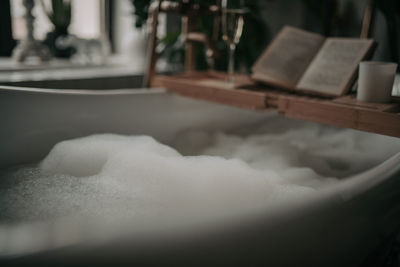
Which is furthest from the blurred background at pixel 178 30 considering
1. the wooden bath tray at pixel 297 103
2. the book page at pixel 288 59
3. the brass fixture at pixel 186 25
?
the book page at pixel 288 59

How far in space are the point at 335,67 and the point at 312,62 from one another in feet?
0.27

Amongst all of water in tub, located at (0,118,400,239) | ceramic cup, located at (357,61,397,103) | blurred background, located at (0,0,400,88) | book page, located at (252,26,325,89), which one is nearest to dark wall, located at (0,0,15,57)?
blurred background, located at (0,0,400,88)

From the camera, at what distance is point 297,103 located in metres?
0.96

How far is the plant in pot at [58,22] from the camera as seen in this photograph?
6.53 ft

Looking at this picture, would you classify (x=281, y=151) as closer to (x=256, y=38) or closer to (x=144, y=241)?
(x=144, y=241)

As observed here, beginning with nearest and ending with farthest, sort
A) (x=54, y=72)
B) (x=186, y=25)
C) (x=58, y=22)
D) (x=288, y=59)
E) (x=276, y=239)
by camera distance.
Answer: (x=276, y=239), (x=288, y=59), (x=186, y=25), (x=54, y=72), (x=58, y=22)

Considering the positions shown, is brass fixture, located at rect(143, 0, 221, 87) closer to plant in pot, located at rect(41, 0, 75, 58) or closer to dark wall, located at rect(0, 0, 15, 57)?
plant in pot, located at rect(41, 0, 75, 58)

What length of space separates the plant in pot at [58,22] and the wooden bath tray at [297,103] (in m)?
0.94

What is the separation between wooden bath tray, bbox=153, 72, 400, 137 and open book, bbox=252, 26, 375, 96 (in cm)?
4

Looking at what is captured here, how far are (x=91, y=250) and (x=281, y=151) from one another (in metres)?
0.86

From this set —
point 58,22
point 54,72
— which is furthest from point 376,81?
point 58,22

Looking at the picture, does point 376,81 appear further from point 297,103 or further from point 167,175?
point 167,175

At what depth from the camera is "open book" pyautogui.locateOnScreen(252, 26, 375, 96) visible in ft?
3.15

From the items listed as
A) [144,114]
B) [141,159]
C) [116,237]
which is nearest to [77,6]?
[144,114]
